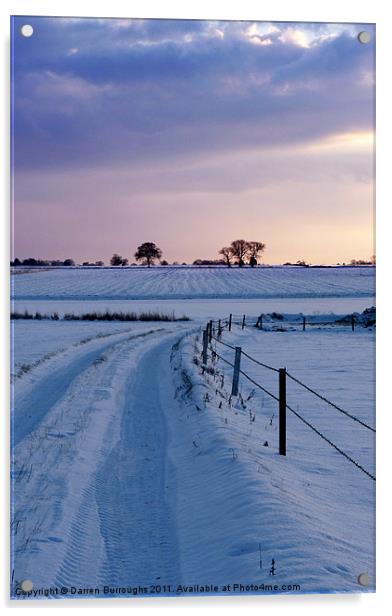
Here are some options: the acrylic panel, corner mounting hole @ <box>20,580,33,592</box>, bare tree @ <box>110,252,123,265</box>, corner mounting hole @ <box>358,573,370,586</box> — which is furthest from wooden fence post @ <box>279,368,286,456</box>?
corner mounting hole @ <box>20,580,33,592</box>

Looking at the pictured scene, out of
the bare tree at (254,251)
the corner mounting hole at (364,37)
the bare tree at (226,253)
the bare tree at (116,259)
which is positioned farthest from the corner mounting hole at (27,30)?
the corner mounting hole at (364,37)

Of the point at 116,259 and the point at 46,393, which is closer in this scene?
the point at 116,259

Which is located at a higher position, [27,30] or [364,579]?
[27,30]

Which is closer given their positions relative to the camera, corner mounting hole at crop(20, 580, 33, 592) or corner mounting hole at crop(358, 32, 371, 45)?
corner mounting hole at crop(20, 580, 33, 592)

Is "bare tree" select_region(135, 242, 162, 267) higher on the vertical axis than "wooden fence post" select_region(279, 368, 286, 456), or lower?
higher

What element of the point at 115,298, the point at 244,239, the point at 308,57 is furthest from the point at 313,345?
the point at 308,57

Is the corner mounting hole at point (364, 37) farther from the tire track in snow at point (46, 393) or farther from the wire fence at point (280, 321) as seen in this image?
the tire track in snow at point (46, 393)

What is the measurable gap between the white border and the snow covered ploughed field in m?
0.17

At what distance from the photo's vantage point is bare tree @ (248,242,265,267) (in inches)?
260

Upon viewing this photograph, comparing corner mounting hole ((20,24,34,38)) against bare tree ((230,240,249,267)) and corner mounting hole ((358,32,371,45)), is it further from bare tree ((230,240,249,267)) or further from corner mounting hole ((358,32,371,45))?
corner mounting hole ((358,32,371,45))

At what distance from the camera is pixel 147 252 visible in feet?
21.8
